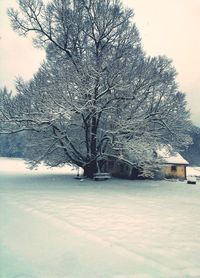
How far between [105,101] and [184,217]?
42.9ft

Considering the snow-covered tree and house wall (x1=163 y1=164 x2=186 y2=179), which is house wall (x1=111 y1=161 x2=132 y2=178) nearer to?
the snow-covered tree

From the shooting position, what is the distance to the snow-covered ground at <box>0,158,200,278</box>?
5328mm

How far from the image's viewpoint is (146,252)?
6.33 metres

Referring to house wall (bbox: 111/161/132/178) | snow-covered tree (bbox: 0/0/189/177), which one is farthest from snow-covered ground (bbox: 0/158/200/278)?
house wall (bbox: 111/161/132/178)

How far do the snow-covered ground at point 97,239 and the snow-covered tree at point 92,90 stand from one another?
29.2ft

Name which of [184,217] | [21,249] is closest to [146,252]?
[21,249]

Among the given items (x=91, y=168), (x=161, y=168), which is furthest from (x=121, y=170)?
(x=91, y=168)

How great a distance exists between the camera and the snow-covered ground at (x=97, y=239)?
17.5 ft

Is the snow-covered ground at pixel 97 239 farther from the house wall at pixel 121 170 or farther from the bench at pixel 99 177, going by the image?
the house wall at pixel 121 170

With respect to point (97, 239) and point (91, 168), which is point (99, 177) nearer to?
point (91, 168)

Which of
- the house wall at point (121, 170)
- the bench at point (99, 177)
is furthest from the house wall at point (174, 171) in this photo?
the bench at point (99, 177)

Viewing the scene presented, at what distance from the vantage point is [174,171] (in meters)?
31.5

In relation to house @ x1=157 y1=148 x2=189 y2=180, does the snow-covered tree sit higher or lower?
higher

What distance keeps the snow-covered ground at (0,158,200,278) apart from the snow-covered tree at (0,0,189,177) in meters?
8.91
